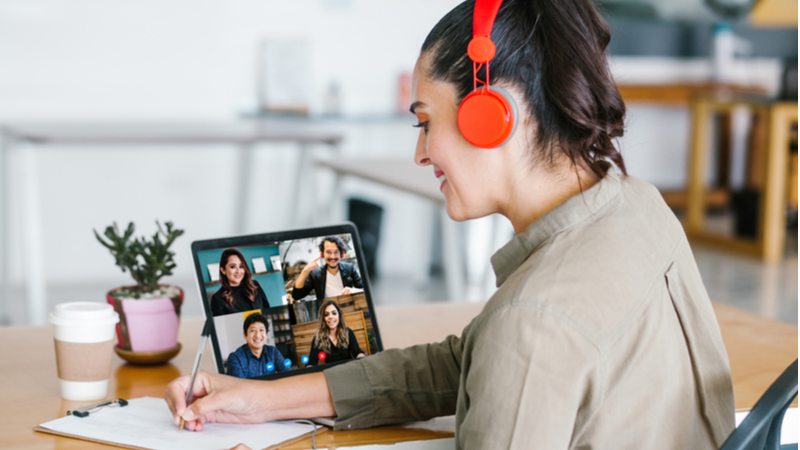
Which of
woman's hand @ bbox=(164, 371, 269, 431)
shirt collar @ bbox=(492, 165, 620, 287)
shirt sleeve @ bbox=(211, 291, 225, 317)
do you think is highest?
shirt collar @ bbox=(492, 165, 620, 287)

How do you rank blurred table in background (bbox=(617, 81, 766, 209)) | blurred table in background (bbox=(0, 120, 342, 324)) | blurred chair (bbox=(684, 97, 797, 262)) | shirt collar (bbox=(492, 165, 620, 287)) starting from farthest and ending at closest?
blurred table in background (bbox=(617, 81, 766, 209)) < blurred chair (bbox=(684, 97, 797, 262)) < blurred table in background (bbox=(0, 120, 342, 324)) < shirt collar (bbox=(492, 165, 620, 287))

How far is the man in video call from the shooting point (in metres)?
1.06

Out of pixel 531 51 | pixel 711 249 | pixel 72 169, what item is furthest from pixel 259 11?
pixel 531 51

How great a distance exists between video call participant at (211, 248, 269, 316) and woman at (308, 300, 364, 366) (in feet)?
0.25

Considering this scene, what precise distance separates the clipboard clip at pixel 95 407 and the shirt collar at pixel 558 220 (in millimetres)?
477

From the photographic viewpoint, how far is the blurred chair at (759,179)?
437 centimetres

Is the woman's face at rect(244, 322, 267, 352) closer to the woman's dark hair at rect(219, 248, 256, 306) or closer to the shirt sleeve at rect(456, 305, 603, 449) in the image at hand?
the woman's dark hair at rect(219, 248, 256, 306)

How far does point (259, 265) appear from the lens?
104 centimetres

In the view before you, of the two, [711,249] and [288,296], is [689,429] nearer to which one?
[288,296]

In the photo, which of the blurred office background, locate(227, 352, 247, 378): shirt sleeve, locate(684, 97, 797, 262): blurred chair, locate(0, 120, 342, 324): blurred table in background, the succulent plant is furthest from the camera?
locate(684, 97, 797, 262): blurred chair

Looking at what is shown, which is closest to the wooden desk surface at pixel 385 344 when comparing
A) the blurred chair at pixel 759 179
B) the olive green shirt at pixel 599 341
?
the olive green shirt at pixel 599 341

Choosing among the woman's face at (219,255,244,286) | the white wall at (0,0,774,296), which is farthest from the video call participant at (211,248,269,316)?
the white wall at (0,0,774,296)

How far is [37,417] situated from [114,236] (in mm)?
274

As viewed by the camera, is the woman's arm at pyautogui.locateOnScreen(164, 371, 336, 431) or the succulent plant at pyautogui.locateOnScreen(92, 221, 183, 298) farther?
the succulent plant at pyautogui.locateOnScreen(92, 221, 183, 298)
